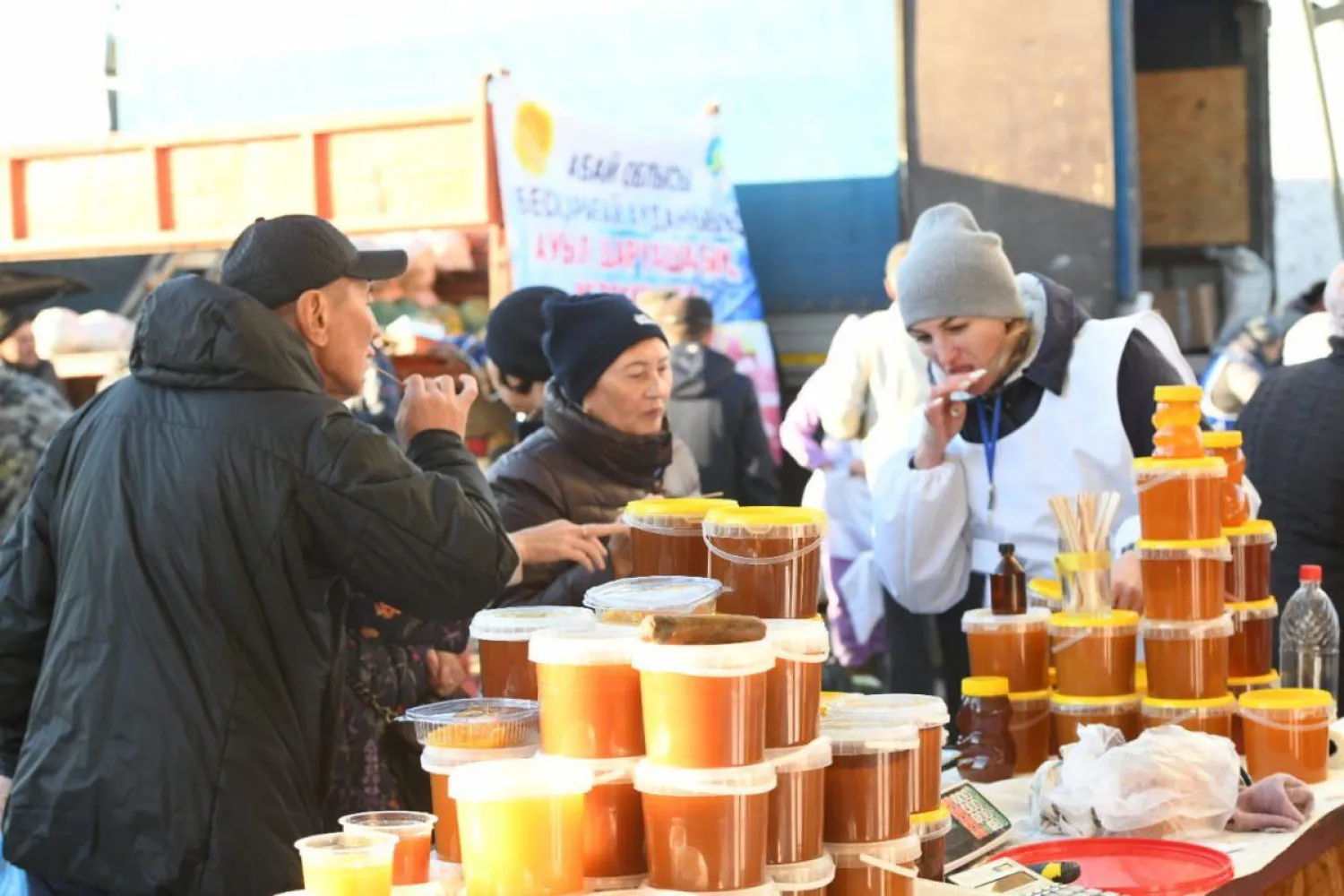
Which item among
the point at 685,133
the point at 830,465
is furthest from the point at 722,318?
the point at 830,465

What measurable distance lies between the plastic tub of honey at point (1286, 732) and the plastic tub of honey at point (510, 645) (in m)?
1.45

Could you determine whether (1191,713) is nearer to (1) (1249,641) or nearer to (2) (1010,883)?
(1) (1249,641)

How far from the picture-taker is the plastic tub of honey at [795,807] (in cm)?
200

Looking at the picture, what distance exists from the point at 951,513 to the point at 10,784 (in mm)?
2115

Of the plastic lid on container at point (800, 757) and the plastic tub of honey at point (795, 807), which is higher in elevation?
the plastic lid on container at point (800, 757)

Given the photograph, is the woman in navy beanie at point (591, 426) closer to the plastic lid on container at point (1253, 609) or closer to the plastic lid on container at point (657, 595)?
the plastic lid on container at point (1253, 609)

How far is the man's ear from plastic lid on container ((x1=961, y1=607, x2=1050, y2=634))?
1339 mm

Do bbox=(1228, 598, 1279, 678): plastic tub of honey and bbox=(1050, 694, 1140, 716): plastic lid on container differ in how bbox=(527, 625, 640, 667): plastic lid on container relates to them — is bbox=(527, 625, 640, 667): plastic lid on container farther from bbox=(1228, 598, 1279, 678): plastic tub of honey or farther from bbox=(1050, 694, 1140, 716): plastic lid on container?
bbox=(1228, 598, 1279, 678): plastic tub of honey

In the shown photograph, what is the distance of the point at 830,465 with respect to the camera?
6.93m

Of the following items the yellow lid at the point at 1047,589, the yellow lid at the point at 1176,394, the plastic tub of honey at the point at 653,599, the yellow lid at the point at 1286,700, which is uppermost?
the yellow lid at the point at 1176,394

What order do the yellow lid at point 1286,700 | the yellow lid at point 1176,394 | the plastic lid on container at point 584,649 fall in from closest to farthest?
the plastic lid on container at point 584,649 → the yellow lid at point 1286,700 → the yellow lid at point 1176,394

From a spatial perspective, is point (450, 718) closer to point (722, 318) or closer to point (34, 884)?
point (34, 884)

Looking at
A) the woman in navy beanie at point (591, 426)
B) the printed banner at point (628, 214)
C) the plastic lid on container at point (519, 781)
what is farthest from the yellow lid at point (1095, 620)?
the printed banner at point (628, 214)

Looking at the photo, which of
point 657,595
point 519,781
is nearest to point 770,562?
point 657,595
